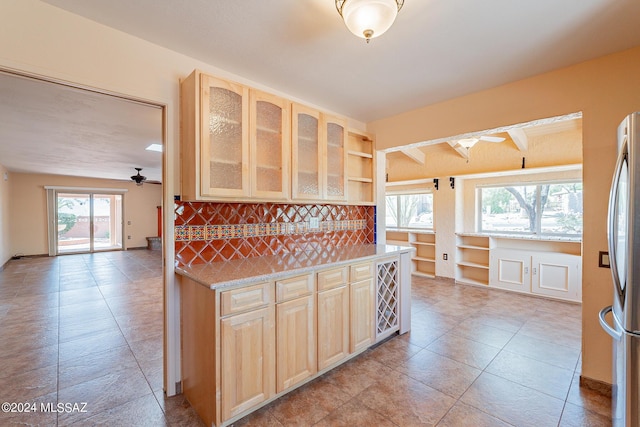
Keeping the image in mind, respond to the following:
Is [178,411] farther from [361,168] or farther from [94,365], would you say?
[361,168]

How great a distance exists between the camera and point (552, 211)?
4320 mm

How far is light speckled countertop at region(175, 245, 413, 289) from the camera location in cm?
162

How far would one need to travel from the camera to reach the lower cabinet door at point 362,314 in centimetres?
232

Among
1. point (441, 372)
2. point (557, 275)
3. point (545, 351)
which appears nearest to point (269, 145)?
point (441, 372)

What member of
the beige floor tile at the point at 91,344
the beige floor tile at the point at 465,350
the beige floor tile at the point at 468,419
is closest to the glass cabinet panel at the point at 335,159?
the beige floor tile at the point at 465,350

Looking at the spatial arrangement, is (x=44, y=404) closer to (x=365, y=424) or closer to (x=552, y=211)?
(x=365, y=424)

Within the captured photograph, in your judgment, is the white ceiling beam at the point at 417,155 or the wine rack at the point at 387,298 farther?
the white ceiling beam at the point at 417,155

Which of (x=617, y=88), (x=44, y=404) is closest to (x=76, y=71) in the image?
(x=44, y=404)

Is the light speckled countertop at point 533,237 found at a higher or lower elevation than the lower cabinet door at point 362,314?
higher

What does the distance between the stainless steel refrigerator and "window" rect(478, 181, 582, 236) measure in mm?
3589

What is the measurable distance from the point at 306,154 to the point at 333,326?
148 centimetres

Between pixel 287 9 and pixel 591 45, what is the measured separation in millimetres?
2033

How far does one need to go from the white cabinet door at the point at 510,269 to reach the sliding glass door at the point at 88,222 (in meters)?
10.4

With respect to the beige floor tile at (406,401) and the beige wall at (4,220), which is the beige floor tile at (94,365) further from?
the beige wall at (4,220)
